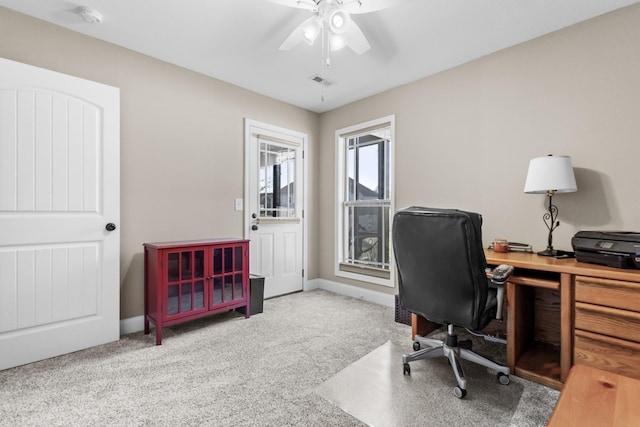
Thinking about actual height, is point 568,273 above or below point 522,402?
above

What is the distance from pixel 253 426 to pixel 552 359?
2021mm

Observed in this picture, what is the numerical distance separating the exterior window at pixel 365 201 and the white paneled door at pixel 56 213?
8.26 feet

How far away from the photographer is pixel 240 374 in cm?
201

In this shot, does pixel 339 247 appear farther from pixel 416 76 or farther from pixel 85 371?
pixel 85 371

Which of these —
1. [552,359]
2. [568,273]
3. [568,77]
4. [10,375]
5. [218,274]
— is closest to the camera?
[568,273]

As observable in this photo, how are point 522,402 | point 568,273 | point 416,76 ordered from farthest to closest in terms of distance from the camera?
point 416,76, point 568,273, point 522,402

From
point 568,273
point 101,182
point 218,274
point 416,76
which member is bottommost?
point 218,274

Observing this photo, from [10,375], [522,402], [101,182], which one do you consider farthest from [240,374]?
[101,182]

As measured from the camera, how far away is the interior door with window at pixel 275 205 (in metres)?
3.63

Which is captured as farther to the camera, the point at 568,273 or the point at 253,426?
the point at 568,273

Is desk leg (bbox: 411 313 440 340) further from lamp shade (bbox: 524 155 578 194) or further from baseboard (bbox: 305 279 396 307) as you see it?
lamp shade (bbox: 524 155 578 194)

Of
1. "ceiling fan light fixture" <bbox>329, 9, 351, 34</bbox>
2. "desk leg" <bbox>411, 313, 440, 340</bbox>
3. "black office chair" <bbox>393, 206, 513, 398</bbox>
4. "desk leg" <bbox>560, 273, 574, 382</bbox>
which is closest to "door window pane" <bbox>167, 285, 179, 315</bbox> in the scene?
"black office chair" <bbox>393, 206, 513, 398</bbox>

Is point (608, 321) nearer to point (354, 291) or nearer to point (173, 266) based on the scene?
point (354, 291)

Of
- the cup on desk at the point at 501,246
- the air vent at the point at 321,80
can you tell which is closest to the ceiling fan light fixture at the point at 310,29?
the air vent at the point at 321,80
